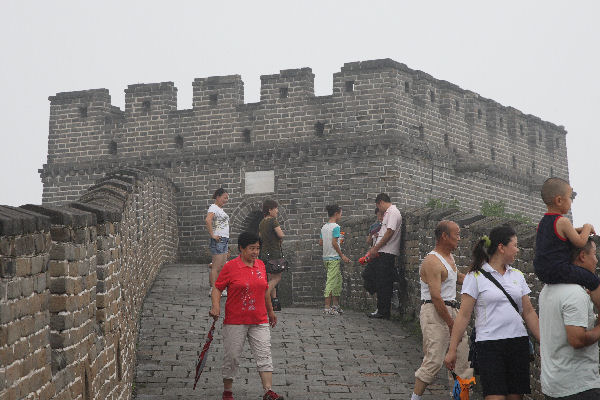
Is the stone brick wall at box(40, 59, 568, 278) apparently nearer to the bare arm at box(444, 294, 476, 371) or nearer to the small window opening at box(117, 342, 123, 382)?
the small window opening at box(117, 342, 123, 382)

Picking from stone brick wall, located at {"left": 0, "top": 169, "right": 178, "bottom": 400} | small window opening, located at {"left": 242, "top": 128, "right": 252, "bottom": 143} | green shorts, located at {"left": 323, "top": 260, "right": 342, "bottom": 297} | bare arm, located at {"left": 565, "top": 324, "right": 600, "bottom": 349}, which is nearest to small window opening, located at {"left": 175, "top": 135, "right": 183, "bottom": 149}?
small window opening, located at {"left": 242, "top": 128, "right": 252, "bottom": 143}

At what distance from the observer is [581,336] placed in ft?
14.7

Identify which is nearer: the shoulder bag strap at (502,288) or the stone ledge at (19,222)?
the stone ledge at (19,222)

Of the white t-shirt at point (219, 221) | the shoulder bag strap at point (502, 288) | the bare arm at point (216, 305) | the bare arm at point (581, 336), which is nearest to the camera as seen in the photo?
the bare arm at point (581, 336)

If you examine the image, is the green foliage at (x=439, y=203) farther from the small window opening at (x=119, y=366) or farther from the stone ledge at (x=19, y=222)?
the stone ledge at (x=19, y=222)

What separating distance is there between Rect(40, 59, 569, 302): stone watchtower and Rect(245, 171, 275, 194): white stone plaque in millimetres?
31

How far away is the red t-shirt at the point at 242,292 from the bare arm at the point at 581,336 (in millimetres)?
3433

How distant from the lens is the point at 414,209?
1205cm

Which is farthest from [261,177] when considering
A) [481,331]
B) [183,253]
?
[481,331]

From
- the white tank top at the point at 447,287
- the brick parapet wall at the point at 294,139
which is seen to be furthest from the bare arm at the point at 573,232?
the brick parapet wall at the point at 294,139

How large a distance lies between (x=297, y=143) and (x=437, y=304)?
1617cm

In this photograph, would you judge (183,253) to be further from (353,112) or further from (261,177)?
(353,112)

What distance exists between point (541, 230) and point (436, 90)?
19.7 meters

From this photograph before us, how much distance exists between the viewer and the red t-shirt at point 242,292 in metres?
7.42
